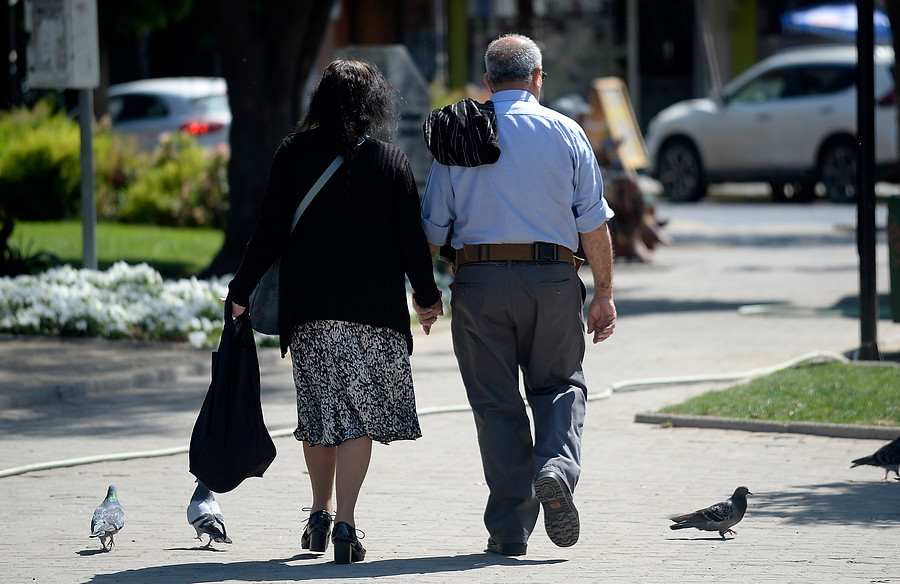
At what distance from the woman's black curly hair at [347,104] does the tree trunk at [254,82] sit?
8025mm

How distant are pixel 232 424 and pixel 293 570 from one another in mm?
601

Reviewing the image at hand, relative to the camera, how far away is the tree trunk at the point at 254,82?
44.5 feet

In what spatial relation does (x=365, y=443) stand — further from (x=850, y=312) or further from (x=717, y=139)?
(x=717, y=139)

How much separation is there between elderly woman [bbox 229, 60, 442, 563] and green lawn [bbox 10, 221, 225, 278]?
9.39m

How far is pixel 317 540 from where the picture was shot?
5676 mm

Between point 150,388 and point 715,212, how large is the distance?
582 inches

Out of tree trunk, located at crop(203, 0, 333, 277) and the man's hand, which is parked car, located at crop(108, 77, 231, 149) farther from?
the man's hand

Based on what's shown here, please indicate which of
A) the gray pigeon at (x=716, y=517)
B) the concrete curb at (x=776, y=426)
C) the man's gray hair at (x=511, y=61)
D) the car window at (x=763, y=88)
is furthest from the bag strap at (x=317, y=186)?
the car window at (x=763, y=88)

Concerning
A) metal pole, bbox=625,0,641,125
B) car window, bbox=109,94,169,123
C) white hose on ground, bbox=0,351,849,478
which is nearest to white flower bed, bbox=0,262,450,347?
white hose on ground, bbox=0,351,849,478

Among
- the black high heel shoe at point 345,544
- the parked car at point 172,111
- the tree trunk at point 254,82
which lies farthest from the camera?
the parked car at point 172,111

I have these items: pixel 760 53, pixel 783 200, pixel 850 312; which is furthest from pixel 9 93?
pixel 760 53

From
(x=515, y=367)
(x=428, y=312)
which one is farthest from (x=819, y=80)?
(x=428, y=312)

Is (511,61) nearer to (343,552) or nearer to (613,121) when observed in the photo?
(343,552)

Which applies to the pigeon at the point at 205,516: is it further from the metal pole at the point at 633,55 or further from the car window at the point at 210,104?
the metal pole at the point at 633,55
